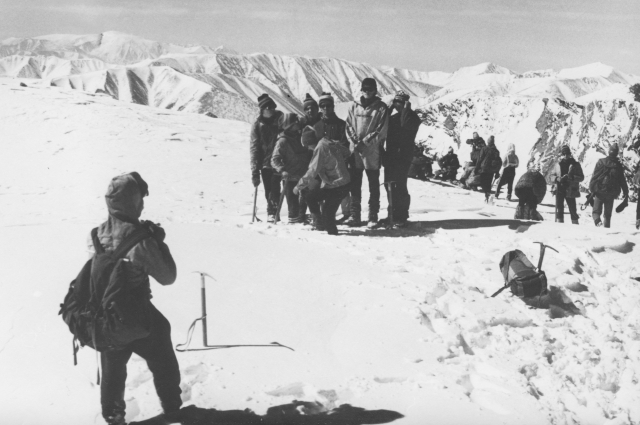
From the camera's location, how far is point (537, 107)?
84.6ft

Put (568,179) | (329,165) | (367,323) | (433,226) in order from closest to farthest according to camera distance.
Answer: (367,323)
(329,165)
(433,226)
(568,179)

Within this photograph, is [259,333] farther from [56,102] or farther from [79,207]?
[56,102]

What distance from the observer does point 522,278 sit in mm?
4793

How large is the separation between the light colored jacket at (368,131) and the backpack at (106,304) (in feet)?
14.4

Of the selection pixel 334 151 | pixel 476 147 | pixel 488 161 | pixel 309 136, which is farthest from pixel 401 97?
pixel 476 147

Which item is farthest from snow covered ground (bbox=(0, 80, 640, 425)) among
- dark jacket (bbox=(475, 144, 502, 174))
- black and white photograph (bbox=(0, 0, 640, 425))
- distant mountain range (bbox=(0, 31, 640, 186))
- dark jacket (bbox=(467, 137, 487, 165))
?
dark jacket (bbox=(467, 137, 487, 165))

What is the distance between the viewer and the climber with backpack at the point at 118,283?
2.59m

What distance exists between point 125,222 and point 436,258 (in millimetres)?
3757

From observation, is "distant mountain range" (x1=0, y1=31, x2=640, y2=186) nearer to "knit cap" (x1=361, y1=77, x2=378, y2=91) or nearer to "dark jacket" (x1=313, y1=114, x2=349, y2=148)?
"dark jacket" (x1=313, y1=114, x2=349, y2=148)

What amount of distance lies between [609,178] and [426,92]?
184888 millimetres

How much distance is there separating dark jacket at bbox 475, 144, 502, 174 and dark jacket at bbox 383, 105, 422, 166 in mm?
4889

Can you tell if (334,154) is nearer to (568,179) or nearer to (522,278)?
(522,278)

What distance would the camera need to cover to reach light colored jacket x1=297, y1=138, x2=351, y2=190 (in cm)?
639

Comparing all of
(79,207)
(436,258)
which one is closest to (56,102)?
(79,207)
